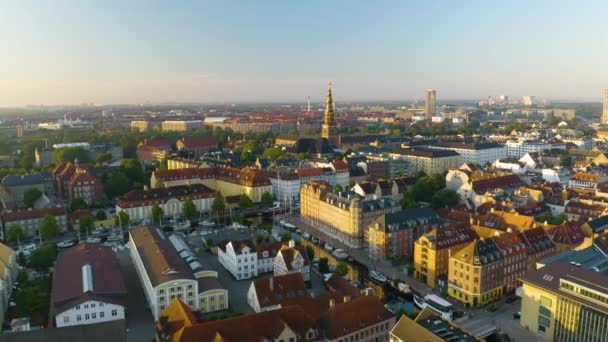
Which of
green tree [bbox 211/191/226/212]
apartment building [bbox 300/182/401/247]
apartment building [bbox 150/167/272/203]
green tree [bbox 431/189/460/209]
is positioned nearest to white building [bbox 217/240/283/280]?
apartment building [bbox 300/182/401/247]

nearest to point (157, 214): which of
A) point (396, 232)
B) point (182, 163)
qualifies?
point (396, 232)

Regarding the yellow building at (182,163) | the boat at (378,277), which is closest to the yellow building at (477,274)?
the boat at (378,277)

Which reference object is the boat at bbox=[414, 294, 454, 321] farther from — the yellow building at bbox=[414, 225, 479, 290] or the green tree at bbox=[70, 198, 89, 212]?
the green tree at bbox=[70, 198, 89, 212]

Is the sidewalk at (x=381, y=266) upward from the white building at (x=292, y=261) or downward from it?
downward

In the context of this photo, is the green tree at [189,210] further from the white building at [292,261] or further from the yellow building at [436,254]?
the yellow building at [436,254]

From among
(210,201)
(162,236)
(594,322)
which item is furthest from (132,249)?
(594,322)

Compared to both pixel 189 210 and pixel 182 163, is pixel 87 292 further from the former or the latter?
pixel 182 163
